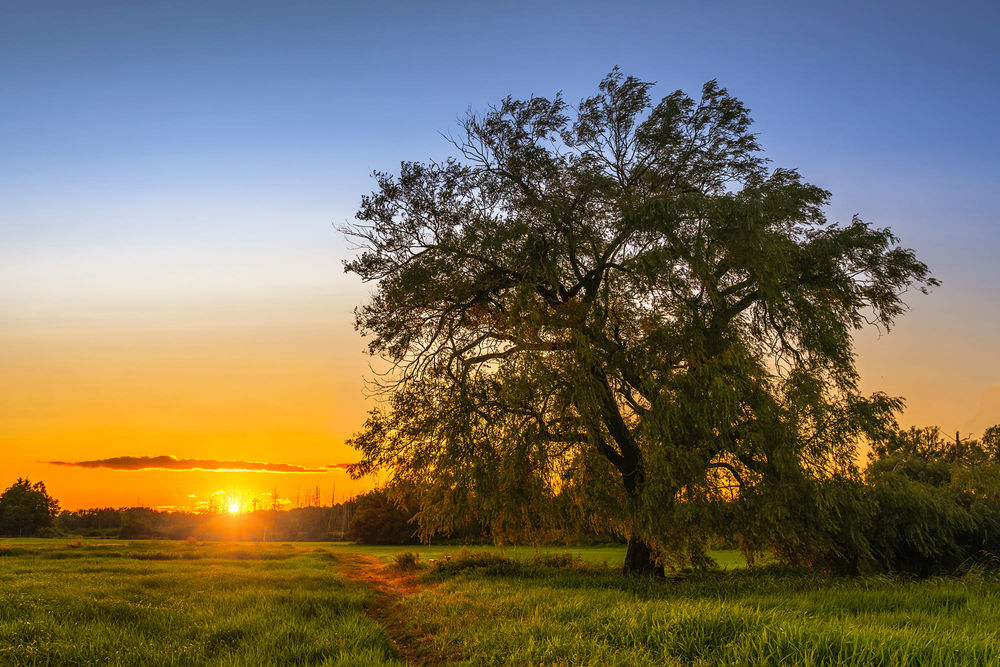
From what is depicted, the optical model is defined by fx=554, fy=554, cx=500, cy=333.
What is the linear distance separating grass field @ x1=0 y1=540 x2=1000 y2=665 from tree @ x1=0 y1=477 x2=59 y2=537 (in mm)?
86985

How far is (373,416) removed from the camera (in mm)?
15906

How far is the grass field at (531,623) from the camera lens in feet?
18.1

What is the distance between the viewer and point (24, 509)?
79312 mm

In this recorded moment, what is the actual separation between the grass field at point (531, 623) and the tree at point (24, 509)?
8698 cm

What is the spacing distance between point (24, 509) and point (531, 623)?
101m

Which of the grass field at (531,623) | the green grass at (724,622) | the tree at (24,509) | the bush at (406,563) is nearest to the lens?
the green grass at (724,622)

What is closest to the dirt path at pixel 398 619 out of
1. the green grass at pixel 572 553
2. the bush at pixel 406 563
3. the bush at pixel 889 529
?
the bush at pixel 406 563

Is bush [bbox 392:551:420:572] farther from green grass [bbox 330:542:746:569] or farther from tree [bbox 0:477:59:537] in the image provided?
tree [bbox 0:477:59:537]

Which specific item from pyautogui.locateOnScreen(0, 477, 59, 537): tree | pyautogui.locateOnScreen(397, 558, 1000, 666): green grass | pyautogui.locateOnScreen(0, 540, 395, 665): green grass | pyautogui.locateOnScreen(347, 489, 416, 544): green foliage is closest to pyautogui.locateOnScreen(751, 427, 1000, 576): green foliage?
pyautogui.locateOnScreen(397, 558, 1000, 666): green grass

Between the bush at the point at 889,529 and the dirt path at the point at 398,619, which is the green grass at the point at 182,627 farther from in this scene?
the bush at the point at 889,529

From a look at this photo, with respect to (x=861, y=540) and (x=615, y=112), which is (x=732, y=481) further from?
(x=615, y=112)

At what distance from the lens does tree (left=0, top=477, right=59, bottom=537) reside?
77062mm

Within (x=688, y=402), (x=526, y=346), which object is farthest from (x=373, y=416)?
(x=688, y=402)

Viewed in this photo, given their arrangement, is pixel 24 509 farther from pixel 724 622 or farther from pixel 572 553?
pixel 724 622
